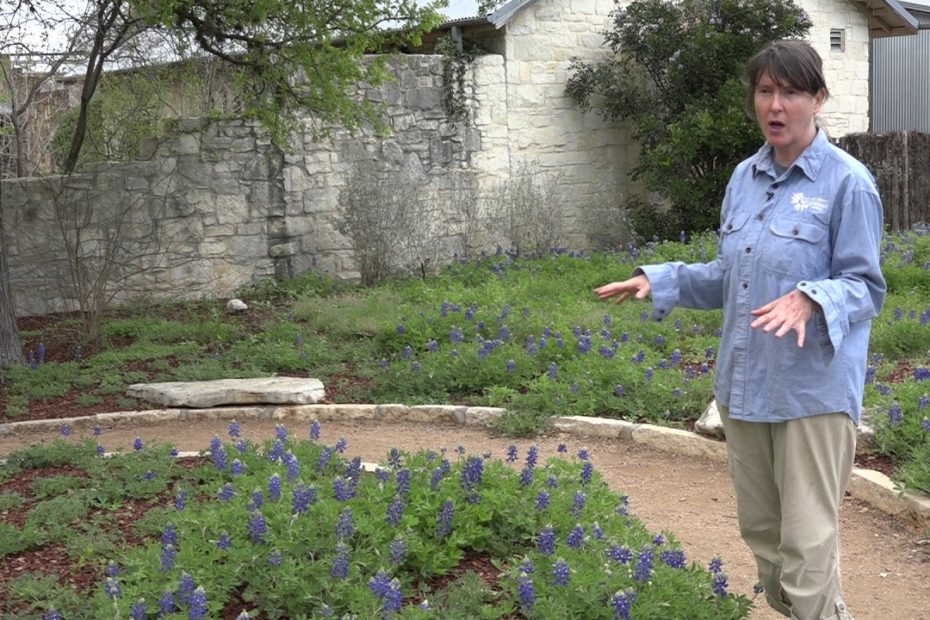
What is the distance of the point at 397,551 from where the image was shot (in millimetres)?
3836

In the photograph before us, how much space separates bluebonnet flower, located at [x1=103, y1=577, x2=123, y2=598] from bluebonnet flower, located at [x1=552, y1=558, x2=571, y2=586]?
138cm

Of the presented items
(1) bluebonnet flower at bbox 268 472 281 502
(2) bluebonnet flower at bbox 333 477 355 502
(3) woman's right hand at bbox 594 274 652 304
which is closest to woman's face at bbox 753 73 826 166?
(3) woman's right hand at bbox 594 274 652 304

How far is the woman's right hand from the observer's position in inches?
140

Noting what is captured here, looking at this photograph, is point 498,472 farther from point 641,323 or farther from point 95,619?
point 641,323

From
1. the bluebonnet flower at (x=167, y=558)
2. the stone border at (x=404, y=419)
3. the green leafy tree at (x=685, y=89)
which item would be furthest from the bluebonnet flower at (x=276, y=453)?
the green leafy tree at (x=685, y=89)

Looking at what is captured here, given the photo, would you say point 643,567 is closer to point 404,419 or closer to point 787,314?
point 787,314

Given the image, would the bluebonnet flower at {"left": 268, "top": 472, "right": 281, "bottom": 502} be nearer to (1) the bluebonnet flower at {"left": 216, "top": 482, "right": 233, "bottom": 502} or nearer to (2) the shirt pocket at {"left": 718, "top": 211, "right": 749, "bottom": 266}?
(1) the bluebonnet flower at {"left": 216, "top": 482, "right": 233, "bottom": 502}

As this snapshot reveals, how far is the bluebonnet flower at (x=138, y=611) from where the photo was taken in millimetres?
3483

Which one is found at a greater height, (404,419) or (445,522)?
(445,522)

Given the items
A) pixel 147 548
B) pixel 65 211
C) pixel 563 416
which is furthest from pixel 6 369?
pixel 147 548

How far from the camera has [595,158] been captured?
52.2 feet

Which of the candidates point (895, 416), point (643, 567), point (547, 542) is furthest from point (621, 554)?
point (895, 416)

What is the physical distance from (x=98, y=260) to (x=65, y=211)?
71cm

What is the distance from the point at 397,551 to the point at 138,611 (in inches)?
33.3
